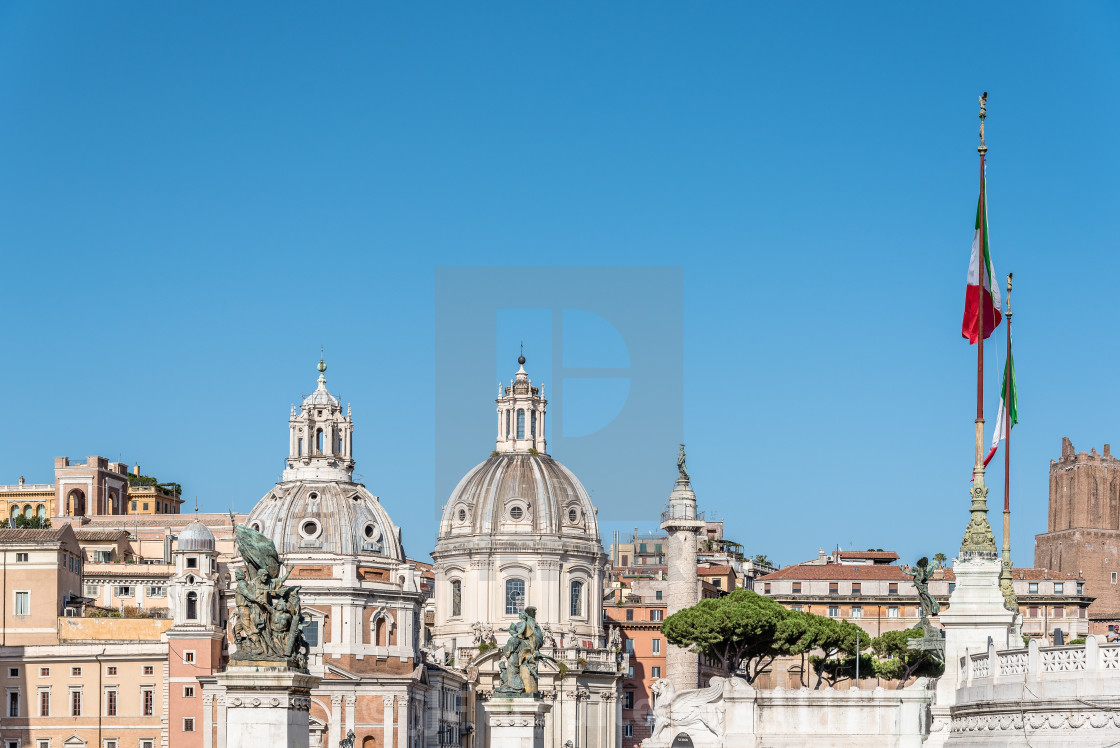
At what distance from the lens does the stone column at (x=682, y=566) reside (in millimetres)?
110500

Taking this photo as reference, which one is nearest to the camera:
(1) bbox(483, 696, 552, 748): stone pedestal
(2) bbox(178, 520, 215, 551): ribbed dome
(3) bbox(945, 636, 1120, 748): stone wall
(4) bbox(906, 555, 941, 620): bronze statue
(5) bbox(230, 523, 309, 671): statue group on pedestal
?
(3) bbox(945, 636, 1120, 748): stone wall

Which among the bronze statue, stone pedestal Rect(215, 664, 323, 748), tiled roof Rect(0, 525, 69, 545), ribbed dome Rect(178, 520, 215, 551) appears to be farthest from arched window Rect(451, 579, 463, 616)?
stone pedestal Rect(215, 664, 323, 748)

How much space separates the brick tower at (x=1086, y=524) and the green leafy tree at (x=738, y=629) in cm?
6023

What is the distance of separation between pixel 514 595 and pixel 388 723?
18801 mm

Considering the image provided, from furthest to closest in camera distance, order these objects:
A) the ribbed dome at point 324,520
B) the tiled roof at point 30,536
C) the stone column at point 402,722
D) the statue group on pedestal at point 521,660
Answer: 1. the ribbed dome at point 324,520
2. the stone column at point 402,722
3. the tiled roof at point 30,536
4. the statue group on pedestal at point 521,660

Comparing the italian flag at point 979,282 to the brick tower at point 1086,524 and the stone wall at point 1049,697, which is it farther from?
the brick tower at point 1086,524

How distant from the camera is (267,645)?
2786cm

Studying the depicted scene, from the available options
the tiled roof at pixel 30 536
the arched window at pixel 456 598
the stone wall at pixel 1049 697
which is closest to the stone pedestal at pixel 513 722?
the stone wall at pixel 1049 697

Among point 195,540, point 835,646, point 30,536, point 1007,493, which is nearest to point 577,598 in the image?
point 835,646

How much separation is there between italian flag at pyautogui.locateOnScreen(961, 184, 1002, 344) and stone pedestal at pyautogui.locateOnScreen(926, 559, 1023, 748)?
6.24 metres

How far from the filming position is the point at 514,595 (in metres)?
126

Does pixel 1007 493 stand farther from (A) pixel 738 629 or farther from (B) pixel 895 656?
(B) pixel 895 656

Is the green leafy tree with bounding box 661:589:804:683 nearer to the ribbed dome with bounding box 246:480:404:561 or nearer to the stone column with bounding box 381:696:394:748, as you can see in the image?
the stone column with bounding box 381:696:394:748

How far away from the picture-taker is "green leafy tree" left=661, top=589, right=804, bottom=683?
9744 cm
